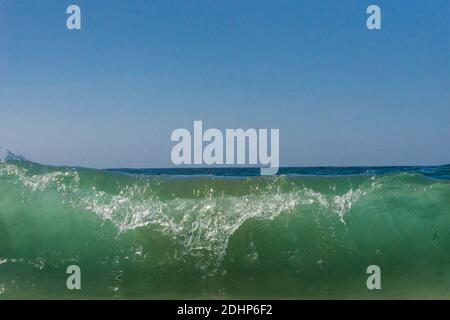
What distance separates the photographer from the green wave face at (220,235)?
290 inches

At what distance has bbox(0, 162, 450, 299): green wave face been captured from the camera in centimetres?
737

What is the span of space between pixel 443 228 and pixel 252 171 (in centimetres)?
390

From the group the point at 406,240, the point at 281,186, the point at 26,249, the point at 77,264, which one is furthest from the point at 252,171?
the point at 26,249

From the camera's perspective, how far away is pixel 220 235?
772 cm

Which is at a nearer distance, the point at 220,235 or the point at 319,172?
the point at 220,235

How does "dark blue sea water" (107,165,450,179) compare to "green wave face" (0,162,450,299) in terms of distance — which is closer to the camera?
"green wave face" (0,162,450,299)

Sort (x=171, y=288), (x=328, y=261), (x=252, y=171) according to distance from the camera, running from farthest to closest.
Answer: (x=252, y=171), (x=328, y=261), (x=171, y=288)

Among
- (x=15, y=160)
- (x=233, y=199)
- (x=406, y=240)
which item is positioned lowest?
(x=406, y=240)

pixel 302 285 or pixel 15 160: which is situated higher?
pixel 15 160

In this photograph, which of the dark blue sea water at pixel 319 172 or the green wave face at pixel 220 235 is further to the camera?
the dark blue sea water at pixel 319 172
